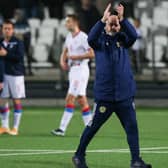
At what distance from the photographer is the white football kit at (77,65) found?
17.5 meters

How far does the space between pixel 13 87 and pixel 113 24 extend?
6.20 meters

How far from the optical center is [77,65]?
17.6m

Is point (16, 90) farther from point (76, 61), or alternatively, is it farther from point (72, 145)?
point (72, 145)

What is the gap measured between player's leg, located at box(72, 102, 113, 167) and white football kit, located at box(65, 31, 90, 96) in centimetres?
552

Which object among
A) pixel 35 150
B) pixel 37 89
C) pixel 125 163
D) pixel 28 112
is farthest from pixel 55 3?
pixel 125 163

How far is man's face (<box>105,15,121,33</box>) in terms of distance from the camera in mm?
11477

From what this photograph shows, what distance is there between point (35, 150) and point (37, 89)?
10.9 meters

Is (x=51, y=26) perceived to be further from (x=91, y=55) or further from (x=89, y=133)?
(x=89, y=133)

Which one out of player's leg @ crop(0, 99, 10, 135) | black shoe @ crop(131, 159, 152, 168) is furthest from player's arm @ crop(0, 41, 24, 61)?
black shoe @ crop(131, 159, 152, 168)

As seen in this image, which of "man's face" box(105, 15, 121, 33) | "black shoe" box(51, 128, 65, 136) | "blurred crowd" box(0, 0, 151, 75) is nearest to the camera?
"man's face" box(105, 15, 121, 33)

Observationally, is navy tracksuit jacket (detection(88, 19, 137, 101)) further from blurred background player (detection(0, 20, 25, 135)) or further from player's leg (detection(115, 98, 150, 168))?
blurred background player (detection(0, 20, 25, 135))

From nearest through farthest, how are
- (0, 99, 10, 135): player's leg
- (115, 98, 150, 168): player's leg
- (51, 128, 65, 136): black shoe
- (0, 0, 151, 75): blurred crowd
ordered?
1. (115, 98, 150, 168): player's leg
2. (51, 128, 65, 136): black shoe
3. (0, 99, 10, 135): player's leg
4. (0, 0, 151, 75): blurred crowd

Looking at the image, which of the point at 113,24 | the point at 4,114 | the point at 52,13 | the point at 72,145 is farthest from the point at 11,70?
the point at 52,13

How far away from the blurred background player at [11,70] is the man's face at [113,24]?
571cm
